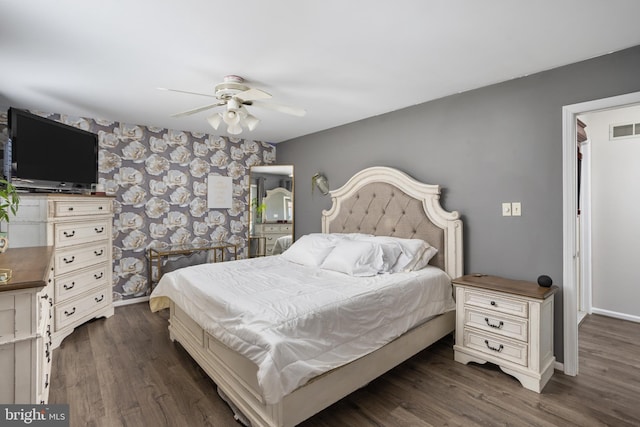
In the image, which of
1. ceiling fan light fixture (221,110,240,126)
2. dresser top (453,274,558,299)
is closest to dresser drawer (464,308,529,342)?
dresser top (453,274,558,299)

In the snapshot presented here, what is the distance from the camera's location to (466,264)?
293 centimetres

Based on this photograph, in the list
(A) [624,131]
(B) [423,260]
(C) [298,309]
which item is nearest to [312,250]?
(B) [423,260]

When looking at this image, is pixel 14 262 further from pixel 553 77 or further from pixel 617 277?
pixel 617 277

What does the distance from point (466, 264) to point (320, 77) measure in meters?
2.15

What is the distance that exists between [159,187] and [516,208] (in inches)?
166

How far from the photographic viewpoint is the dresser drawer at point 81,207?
290 centimetres

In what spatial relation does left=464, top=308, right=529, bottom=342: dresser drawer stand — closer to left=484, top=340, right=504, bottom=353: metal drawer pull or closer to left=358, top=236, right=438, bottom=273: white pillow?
left=484, top=340, right=504, bottom=353: metal drawer pull

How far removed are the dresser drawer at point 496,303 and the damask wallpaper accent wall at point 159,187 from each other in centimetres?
353

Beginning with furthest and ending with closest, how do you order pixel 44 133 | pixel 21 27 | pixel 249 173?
pixel 249 173
pixel 44 133
pixel 21 27

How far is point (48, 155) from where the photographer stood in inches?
117

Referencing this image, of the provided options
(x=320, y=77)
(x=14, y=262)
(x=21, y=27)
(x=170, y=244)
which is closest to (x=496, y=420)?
(x=320, y=77)

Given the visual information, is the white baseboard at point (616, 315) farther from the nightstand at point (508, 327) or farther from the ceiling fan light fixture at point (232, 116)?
the ceiling fan light fixture at point (232, 116)

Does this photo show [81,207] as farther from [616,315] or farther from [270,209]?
[616,315]

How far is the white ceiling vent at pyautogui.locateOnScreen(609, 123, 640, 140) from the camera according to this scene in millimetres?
3348
